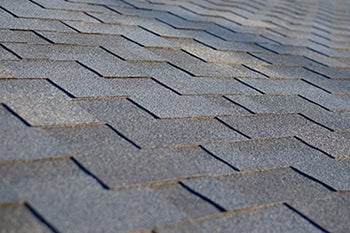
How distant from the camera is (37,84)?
180 centimetres

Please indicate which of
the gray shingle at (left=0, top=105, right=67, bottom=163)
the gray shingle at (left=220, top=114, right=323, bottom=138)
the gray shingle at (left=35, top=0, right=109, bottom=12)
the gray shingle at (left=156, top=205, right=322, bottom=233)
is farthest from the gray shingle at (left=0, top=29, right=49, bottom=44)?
the gray shingle at (left=156, top=205, right=322, bottom=233)

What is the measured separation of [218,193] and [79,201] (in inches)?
14.4

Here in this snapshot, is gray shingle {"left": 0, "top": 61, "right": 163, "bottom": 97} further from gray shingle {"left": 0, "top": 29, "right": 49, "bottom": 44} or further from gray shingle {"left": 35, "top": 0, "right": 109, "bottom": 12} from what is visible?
gray shingle {"left": 35, "top": 0, "right": 109, "bottom": 12}

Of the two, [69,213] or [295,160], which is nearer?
[69,213]

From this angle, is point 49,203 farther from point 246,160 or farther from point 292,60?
point 292,60

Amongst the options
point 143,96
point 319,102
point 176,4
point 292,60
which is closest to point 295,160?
point 143,96

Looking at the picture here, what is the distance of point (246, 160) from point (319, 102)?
33.7 inches

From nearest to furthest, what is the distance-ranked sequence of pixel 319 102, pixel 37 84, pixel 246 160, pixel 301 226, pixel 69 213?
pixel 69 213 < pixel 301 226 < pixel 246 160 < pixel 37 84 < pixel 319 102

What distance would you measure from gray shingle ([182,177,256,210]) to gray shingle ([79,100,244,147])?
0.64 ft

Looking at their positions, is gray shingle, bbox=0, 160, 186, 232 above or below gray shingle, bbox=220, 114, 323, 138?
above

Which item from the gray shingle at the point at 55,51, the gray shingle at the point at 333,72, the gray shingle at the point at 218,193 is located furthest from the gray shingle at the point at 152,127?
the gray shingle at the point at 333,72

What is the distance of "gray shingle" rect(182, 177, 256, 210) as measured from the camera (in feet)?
4.53

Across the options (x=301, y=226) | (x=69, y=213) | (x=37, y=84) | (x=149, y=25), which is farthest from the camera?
(x=149, y=25)

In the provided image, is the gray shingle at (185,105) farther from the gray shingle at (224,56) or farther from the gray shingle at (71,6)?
the gray shingle at (71,6)
